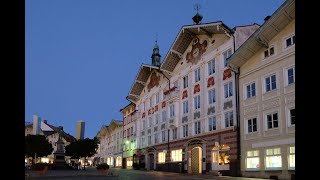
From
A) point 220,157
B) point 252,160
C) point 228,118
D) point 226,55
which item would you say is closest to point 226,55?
point 226,55

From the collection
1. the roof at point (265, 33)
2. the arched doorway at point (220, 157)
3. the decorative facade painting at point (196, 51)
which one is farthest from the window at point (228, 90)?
the decorative facade painting at point (196, 51)

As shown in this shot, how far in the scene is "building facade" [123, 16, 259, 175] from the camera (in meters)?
35.7

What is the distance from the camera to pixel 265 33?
2984cm

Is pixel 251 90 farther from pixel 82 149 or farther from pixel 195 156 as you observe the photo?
pixel 82 149

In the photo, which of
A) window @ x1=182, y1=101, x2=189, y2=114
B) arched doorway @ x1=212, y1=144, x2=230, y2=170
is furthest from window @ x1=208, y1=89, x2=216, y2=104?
window @ x1=182, y1=101, x2=189, y2=114

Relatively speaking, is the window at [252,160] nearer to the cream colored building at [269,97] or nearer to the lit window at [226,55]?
the cream colored building at [269,97]

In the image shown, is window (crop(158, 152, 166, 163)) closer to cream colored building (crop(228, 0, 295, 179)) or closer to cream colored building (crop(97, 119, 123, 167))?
cream colored building (crop(228, 0, 295, 179))

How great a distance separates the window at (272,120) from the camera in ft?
93.7

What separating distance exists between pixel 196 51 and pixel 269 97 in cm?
1521

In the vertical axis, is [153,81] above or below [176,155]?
above

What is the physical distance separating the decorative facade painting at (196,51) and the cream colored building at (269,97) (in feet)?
26.9
